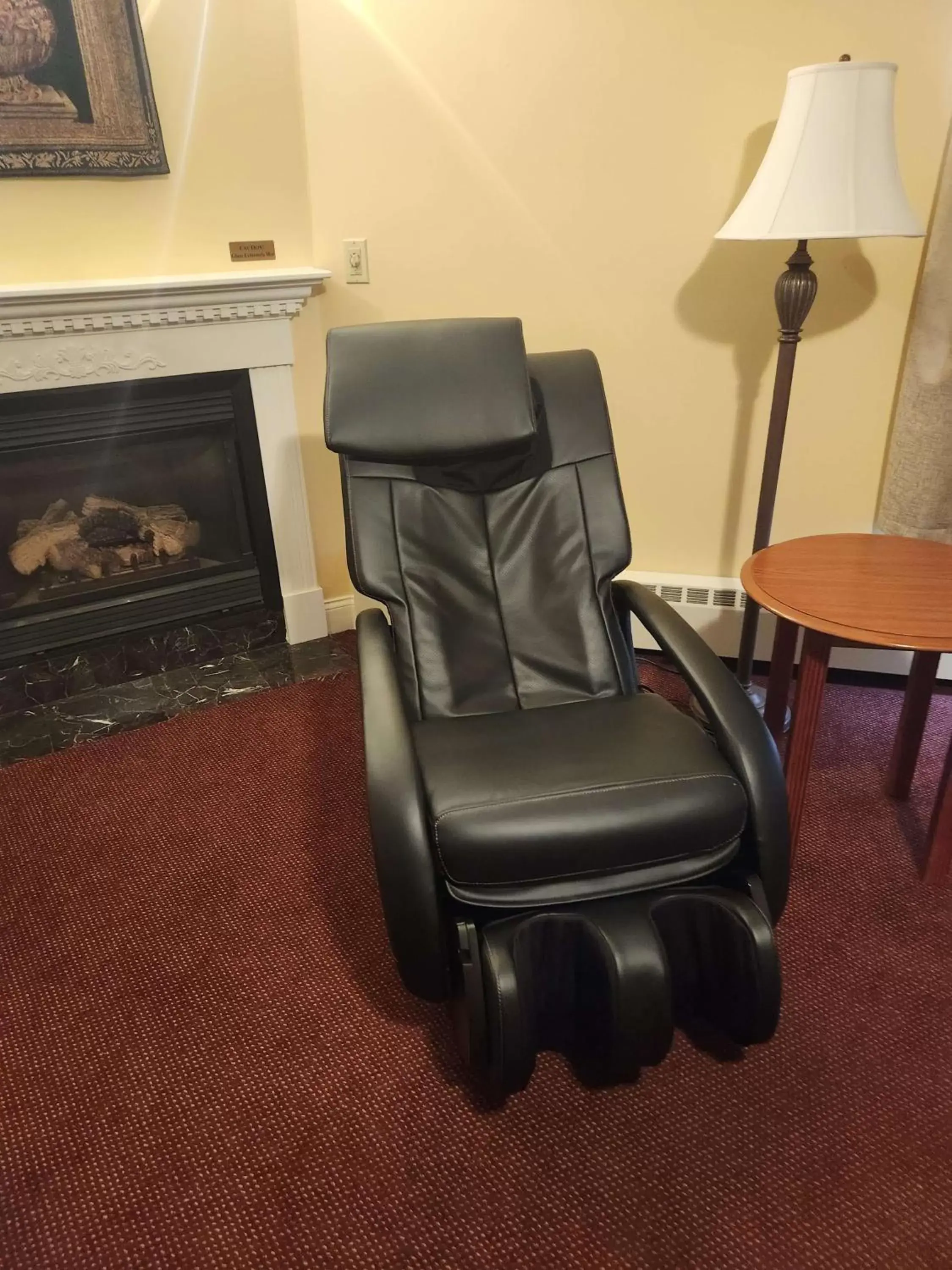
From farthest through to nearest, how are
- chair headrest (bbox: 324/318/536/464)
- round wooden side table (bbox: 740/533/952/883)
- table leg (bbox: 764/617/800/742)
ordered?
table leg (bbox: 764/617/800/742) < chair headrest (bbox: 324/318/536/464) < round wooden side table (bbox: 740/533/952/883)

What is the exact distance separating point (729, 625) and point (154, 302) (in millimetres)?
1737

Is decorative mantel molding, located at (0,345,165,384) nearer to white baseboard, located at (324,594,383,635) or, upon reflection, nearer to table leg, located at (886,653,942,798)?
white baseboard, located at (324,594,383,635)

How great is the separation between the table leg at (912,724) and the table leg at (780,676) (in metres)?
0.25

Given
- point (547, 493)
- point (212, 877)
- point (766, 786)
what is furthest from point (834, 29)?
point (212, 877)

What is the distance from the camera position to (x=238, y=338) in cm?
222

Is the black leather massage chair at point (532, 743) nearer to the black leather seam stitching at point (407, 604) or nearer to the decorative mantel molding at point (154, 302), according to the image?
the black leather seam stitching at point (407, 604)

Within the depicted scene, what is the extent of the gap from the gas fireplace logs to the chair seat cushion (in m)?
1.50

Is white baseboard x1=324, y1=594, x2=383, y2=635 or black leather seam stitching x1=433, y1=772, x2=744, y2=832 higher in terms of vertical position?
black leather seam stitching x1=433, y1=772, x2=744, y2=832

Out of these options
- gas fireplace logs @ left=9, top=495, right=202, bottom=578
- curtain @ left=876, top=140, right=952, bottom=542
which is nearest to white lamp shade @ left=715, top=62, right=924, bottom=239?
curtain @ left=876, top=140, right=952, bottom=542

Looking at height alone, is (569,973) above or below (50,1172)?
above

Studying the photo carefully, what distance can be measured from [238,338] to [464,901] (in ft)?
5.45

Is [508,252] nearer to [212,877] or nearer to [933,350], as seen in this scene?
[933,350]

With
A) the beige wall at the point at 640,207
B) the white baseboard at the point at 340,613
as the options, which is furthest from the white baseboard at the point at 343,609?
the beige wall at the point at 640,207

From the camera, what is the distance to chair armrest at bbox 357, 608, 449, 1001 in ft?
3.78
